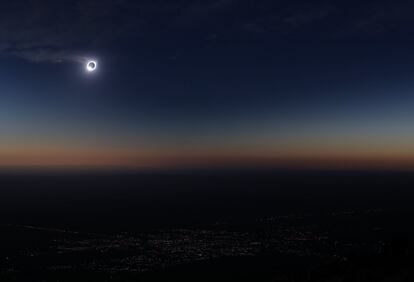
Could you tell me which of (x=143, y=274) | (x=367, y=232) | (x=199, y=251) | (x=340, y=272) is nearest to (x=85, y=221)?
(x=199, y=251)

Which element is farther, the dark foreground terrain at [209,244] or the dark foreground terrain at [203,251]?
the dark foreground terrain at [203,251]

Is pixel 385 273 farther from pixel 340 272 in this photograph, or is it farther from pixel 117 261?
pixel 117 261

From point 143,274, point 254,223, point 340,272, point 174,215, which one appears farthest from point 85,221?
point 340,272

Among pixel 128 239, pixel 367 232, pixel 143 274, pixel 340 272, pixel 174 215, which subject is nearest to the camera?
pixel 340 272

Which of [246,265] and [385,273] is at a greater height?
[385,273]

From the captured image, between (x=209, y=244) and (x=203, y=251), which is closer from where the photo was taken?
(x=203, y=251)

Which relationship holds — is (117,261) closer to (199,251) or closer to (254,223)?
(199,251)

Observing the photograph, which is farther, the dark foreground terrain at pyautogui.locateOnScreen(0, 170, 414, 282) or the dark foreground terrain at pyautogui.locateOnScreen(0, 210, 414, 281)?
the dark foreground terrain at pyautogui.locateOnScreen(0, 210, 414, 281)

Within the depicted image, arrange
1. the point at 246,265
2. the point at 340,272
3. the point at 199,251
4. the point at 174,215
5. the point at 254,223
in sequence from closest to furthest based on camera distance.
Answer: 1. the point at 340,272
2. the point at 246,265
3. the point at 199,251
4. the point at 254,223
5. the point at 174,215

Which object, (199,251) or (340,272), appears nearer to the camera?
(340,272)
